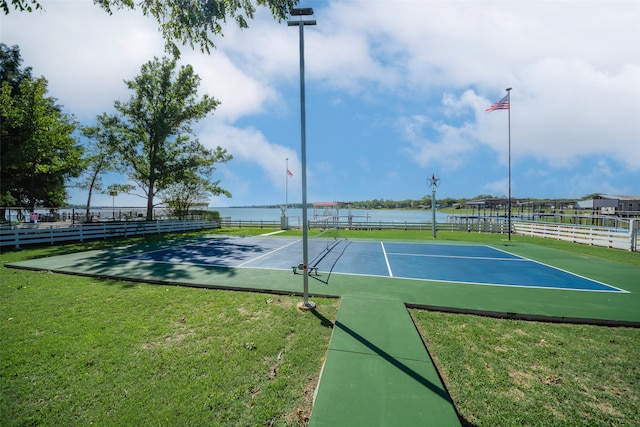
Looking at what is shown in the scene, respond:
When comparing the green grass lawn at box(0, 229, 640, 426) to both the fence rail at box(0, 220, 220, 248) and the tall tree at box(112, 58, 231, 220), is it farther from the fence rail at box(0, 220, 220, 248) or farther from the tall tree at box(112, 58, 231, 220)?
the tall tree at box(112, 58, 231, 220)

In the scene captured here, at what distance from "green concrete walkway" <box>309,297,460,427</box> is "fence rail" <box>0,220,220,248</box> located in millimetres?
18774

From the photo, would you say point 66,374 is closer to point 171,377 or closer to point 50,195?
point 171,377

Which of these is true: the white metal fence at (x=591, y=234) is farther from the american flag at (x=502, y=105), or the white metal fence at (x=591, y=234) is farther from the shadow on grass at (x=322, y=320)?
the shadow on grass at (x=322, y=320)

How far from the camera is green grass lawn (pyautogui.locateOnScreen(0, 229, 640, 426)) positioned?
8.93ft

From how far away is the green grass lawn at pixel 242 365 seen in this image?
2.72 meters

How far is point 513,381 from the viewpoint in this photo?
3238 mm

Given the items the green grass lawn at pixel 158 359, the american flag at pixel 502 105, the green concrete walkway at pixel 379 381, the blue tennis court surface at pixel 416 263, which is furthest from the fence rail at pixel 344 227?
the green concrete walkway at pixel 379 381

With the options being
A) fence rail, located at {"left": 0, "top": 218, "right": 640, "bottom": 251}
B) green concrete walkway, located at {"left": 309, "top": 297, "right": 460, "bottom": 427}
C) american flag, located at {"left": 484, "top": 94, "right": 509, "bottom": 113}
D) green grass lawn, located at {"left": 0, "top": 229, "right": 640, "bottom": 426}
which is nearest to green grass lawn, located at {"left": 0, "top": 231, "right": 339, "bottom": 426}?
green grass lawn, located at {"left": 0, "top": 229, "right": 640, "bottom": 426}

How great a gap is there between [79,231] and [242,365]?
19562 mm

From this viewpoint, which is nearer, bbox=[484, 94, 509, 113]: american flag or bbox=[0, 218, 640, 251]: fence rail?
bbox=[0, 218, 640, 251]: fence rail

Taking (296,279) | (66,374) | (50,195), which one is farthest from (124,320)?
(50,195)

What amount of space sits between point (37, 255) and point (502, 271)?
19.3 meters

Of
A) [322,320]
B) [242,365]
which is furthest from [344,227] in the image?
[242,365]

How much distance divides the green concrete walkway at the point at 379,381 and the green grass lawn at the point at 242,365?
0.65 feet
